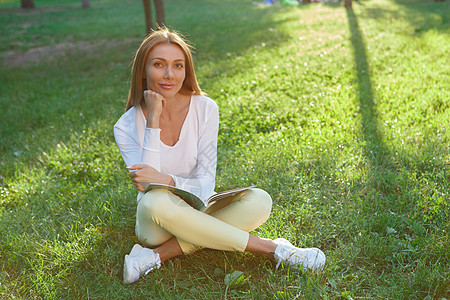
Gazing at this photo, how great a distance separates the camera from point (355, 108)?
17.7 feet

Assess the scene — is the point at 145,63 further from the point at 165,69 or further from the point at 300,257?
the point at 300,257

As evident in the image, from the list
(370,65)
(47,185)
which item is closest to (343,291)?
(47,185)

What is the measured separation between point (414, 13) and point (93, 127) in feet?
33.0

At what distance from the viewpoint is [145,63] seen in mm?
3025

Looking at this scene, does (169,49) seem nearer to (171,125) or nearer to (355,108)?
(171,125)

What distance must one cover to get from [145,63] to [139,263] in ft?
4.52

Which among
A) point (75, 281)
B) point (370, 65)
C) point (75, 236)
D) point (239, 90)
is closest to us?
point (75, 281)

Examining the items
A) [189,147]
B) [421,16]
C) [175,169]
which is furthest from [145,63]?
[421,16]

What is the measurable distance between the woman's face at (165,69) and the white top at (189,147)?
0.74ft

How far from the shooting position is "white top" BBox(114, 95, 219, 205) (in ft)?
9.89

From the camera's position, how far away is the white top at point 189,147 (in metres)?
3.01

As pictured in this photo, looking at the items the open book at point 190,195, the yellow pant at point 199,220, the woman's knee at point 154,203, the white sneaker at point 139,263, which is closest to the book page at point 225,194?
the open book at point 190,195

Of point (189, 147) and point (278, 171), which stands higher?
point (189, 147)

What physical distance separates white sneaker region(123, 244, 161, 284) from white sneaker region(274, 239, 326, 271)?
0.82 m
